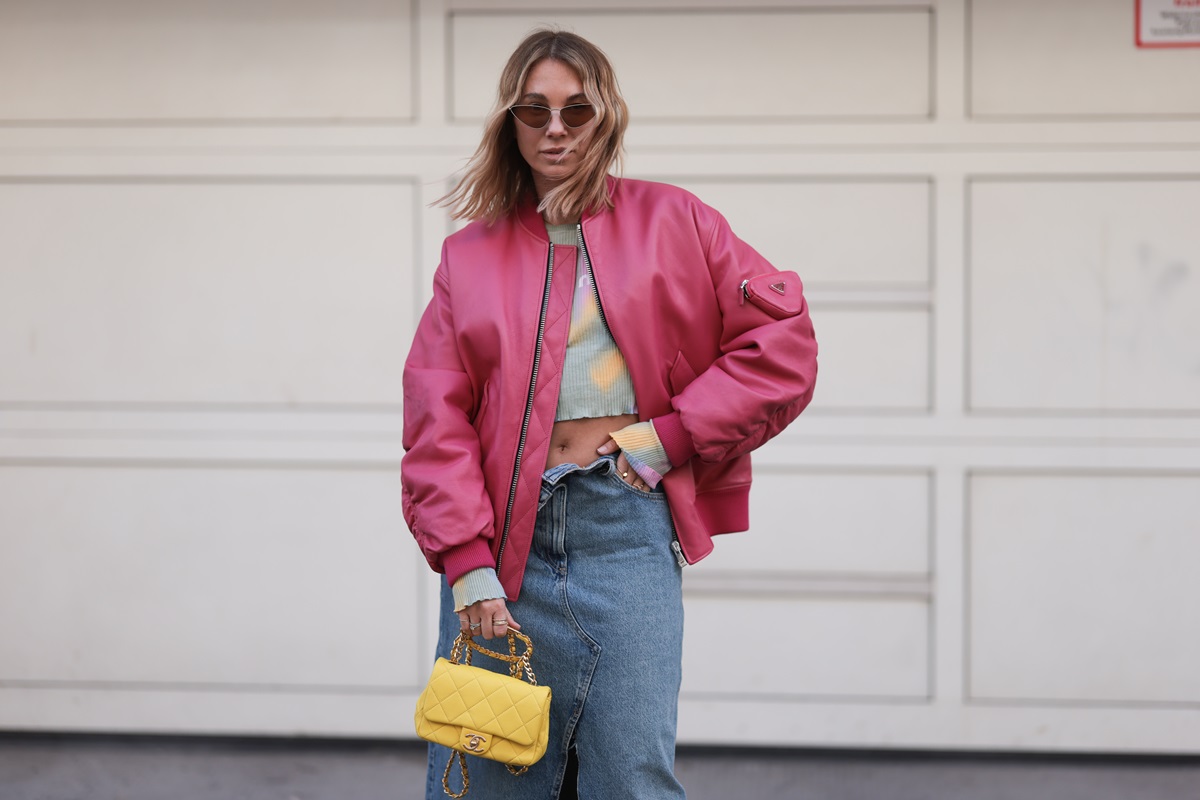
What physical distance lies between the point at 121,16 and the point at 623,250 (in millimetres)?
2343

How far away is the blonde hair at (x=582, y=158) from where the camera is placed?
1842 millimetres

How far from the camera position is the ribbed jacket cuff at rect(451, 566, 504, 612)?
5.93ft

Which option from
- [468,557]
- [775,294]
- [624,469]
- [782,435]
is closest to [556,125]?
[775,294]

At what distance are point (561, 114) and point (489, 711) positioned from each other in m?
0.99

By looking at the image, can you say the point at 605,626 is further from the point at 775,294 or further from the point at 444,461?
the point at 775,294

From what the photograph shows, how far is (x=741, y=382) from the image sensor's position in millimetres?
1804

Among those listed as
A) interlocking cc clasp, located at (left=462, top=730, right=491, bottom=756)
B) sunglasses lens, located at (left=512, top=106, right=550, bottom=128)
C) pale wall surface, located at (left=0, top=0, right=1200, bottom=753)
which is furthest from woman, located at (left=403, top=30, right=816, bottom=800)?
pale wall surface, located at (left=0, top=0, right=1200, bottom=753)

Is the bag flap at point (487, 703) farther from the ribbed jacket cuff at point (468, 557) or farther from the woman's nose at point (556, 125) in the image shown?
the woman's nose at point (556, 125)

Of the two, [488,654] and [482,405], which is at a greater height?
[482,405]

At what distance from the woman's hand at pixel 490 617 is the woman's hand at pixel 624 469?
29 cm

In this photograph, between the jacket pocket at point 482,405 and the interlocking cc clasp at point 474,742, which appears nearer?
the interlocking cc clasp at point 474,742

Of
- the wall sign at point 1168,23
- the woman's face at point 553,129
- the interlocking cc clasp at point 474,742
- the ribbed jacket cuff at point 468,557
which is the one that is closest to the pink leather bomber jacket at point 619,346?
the ribbed jacket cuff at point 468,557

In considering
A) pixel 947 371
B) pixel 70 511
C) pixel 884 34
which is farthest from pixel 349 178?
pixel 947 371

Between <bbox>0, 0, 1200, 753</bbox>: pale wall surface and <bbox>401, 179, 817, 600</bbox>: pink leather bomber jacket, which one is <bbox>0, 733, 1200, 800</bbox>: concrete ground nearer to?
<bbox>0, 0, 1200, 753</bbox>: pale wall surface
